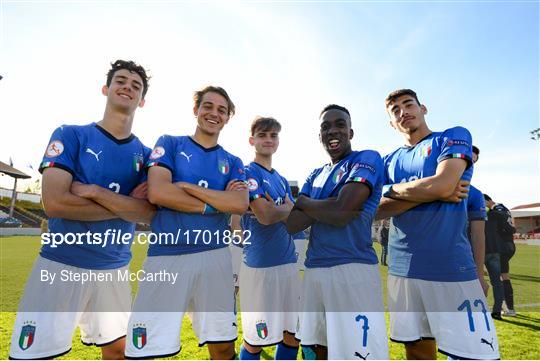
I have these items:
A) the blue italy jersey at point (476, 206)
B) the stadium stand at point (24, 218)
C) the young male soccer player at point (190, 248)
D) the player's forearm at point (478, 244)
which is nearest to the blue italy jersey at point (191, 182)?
the young male soccer player at point (190, 248)

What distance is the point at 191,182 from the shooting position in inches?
111

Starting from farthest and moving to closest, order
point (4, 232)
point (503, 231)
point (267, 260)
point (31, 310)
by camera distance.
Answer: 1. point (4, 232)
2. point (503, 231)
3. point (267, 260)
4. point (31, 310)

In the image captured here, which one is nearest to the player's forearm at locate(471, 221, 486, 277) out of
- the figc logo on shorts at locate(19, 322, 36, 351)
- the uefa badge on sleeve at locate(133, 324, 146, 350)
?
the uefa badge on sleeve at locate(133, 324, 146, 350)

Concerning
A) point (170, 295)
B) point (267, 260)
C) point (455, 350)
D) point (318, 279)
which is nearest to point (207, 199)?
point (170, 295)

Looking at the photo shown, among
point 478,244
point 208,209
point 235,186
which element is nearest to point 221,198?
point 208,209

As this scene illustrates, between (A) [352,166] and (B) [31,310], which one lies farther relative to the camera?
(A) [352,166]

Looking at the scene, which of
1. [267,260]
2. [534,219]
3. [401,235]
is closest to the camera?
[401,235]

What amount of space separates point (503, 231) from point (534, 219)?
2580 inches

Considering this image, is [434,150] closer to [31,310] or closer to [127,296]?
[127,296]

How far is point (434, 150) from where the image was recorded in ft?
9.31

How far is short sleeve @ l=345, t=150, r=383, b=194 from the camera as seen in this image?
2.58 m

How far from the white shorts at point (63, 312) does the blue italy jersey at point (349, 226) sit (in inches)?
63.1

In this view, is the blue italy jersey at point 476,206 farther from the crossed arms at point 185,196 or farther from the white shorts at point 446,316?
the crossed arms at point 185,196

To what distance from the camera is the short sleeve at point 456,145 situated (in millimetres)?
2701
